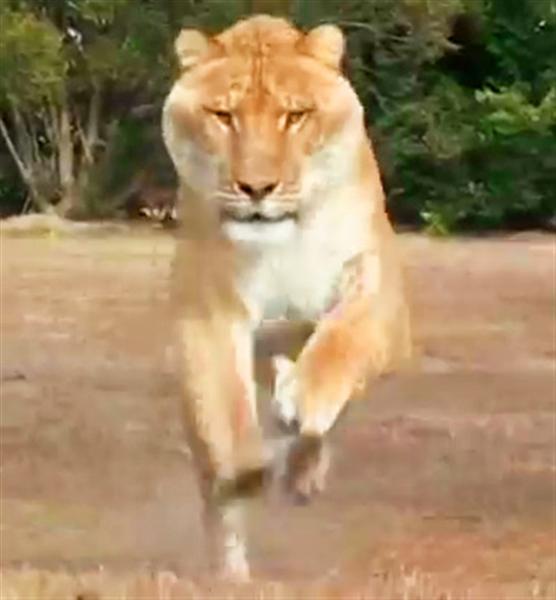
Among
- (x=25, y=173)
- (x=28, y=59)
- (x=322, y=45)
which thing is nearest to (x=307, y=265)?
(x=322, y=45)

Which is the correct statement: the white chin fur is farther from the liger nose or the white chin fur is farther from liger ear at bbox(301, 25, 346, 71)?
liger ear at bbox(301, 25, 346, 71)

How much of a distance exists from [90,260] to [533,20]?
187 centimetres

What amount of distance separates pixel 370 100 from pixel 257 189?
419cm

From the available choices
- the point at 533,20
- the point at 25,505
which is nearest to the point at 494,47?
the point at 533,20

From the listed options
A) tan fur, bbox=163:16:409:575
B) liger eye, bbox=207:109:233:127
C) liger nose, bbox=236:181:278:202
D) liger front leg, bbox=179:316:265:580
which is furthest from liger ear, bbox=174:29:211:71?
liger front leg, bbox=179:316:265:580

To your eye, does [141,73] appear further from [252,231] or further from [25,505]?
[252,231]

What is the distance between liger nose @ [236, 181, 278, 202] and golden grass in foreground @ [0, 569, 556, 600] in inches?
19.3

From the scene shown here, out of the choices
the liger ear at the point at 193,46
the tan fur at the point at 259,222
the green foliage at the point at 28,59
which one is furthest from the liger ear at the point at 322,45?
the green foliage at the point at 28,59

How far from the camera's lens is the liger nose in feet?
10.1

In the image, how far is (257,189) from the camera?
3.08m

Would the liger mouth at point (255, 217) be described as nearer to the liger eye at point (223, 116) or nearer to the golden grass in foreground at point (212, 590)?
the liger eye at point (223, 116)

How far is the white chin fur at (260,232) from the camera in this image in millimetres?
3066

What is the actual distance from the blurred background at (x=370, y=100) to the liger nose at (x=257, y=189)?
359cm

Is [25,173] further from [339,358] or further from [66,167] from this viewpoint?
[339,358]
